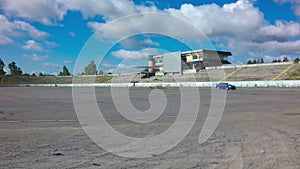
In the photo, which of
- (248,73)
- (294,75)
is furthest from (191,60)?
(294,75)

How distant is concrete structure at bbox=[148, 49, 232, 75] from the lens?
81000 millimetres

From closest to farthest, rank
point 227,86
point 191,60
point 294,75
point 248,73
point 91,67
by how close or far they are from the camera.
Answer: point 91,67
point 227,86
point 294,75
point 248,73
point 191,60

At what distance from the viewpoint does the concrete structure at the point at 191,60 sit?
81000mm

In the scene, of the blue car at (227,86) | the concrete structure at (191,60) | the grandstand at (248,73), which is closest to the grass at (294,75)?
the grandstand at (248,73)

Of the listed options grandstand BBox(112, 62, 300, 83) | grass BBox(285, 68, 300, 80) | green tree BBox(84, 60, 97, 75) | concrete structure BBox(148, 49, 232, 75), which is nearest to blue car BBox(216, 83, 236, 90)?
grandstand BBox(112, 62, 300, 83)

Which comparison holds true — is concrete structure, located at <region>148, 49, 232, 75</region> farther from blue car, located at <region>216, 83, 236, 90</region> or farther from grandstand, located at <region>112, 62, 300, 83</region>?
blue car, located at <region>216, 83, 236, 90</region>

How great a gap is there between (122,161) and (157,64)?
299 feet

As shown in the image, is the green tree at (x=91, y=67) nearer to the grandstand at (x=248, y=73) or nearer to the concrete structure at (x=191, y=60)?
the grandstand at (x=248, y=73)

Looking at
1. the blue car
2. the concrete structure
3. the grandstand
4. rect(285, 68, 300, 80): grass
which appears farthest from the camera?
the concrete structure

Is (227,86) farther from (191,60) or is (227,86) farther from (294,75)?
(191,60)

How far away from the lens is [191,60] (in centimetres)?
8575

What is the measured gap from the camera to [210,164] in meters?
4.50

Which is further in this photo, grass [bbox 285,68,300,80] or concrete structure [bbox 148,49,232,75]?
concrete structure [bbox 148,49,232,75]

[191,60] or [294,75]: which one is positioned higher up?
[191,60]
